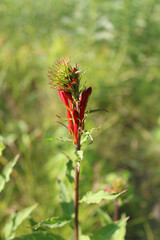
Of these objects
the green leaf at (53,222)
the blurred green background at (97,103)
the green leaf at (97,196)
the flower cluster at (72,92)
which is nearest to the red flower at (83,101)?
the flower cluster at (72,92)

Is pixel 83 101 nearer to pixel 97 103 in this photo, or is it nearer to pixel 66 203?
pixel 66 203

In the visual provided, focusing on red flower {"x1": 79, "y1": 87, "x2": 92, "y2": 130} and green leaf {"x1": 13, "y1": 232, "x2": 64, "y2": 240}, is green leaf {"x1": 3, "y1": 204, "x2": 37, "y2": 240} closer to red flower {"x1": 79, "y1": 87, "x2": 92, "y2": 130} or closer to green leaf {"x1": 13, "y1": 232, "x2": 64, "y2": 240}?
green leaf {"x1": 13, "y1": 232, "x2": 64, "y2": 240}

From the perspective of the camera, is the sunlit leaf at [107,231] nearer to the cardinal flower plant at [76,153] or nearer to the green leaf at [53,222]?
the cardinal flower plant at [76,153]

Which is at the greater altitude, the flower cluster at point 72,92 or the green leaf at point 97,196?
the flower cluster at point 72,92

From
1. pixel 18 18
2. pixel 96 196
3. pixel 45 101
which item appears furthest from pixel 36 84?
pixel 96 196

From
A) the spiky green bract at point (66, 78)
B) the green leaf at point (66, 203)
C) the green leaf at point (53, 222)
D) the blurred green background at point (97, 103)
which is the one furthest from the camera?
the blurred green background at point (97, 103)

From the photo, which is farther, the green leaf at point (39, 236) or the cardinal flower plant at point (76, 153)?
the green leaf at point (39, 236)
